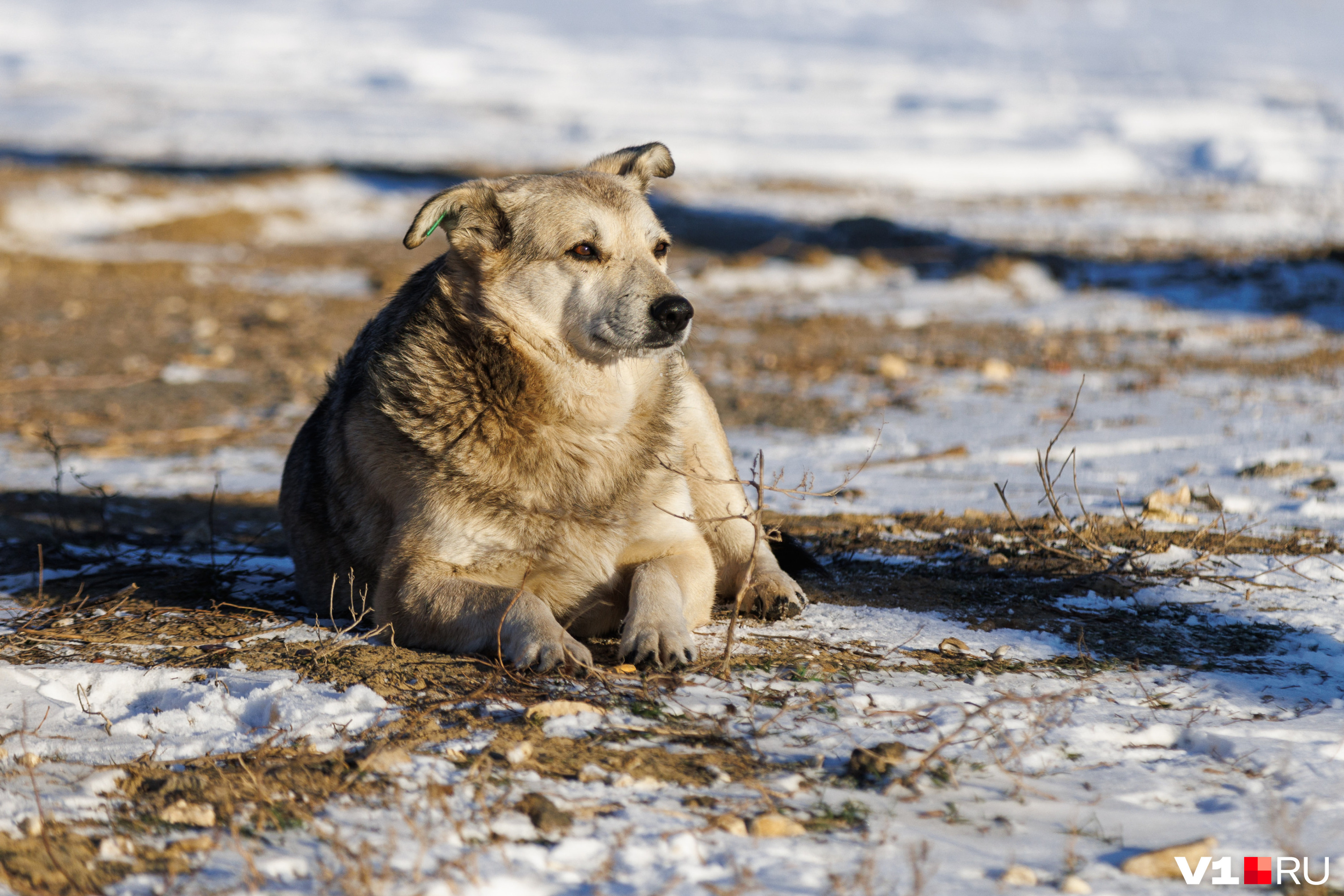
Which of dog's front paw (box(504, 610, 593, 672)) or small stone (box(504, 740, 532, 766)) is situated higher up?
dog's front paw (box(504, 610, 593, 672))

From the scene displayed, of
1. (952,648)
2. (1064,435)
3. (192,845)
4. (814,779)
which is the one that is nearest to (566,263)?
(952,648)

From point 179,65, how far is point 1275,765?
6009cm

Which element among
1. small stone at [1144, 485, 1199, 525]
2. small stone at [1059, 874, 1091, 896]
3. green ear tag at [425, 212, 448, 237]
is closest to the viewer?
small stone at [1059, 874, 1091, 896]

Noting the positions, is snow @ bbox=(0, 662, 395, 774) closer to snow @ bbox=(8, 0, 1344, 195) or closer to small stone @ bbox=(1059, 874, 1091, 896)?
small stone @ bbox=(1059, 874, 1091, 896)

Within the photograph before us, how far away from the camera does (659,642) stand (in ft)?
11.8

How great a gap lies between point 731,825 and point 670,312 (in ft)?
6.81

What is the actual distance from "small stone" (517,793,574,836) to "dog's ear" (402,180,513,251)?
2.30 m

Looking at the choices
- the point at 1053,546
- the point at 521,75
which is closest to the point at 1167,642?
the point at 1053,546

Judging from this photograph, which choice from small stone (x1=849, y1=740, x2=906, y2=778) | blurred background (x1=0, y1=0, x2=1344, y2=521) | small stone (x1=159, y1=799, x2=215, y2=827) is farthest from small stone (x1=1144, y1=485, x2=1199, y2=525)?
small stone (x1=159, y1=799, x2=215, y2=827)

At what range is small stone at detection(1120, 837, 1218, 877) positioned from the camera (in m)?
2.47

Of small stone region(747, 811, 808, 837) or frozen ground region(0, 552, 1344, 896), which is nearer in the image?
frozen ground region(0, 552, 1344, 896)

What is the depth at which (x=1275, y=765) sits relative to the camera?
2.94 meters

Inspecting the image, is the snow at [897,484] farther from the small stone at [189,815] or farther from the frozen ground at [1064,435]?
the small stone at [189,815]

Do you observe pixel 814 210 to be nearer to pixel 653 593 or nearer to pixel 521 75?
→ pixel 653 593
